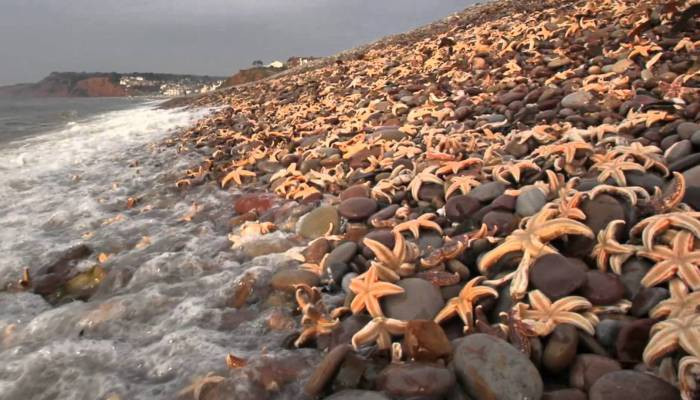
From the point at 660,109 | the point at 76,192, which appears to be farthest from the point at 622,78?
the point at 76,192

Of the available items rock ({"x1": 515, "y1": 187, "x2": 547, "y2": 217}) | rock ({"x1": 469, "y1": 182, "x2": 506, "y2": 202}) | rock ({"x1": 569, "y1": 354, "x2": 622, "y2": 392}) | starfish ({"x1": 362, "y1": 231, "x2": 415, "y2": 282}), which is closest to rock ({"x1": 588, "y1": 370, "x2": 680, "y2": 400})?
rock ({"x1": 569, "y1": 354, "x2": 622, "y2": 392})

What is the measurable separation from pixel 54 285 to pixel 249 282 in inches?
92.2

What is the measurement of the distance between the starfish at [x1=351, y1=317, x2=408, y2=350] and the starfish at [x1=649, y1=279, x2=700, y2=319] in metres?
1.49

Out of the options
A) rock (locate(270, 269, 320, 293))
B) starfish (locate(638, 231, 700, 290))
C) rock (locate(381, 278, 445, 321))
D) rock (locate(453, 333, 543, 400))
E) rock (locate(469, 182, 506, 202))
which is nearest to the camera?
rock (locate(453, 333, 543, 400))

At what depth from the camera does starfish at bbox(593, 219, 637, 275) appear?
122 inches

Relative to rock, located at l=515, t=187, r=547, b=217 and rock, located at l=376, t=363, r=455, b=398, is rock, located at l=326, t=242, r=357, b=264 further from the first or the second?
rock, located at l=376, t=363, r=455, b=398

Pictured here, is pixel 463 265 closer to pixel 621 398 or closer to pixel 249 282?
pixel 621 398

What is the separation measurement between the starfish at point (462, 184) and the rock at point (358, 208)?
0.88m

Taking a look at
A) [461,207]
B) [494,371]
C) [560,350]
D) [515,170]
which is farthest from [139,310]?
[515,170]

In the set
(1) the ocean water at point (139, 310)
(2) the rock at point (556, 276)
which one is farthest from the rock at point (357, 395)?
(2) the rock at point (556, 276)

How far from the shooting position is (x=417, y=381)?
2.60 meters

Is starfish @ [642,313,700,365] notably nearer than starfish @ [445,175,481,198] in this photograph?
Yes

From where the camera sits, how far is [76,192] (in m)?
9.23

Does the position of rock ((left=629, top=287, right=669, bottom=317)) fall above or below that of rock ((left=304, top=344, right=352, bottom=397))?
above
